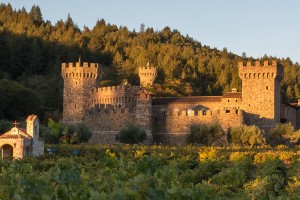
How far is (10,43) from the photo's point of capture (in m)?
79.4

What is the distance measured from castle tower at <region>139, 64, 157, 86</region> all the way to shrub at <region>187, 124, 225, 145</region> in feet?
61.0

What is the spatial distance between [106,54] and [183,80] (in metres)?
12.7

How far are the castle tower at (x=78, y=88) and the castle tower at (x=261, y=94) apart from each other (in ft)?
37.1

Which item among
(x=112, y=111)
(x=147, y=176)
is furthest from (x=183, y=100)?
(x=147, y=176)

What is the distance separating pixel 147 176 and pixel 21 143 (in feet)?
82.5

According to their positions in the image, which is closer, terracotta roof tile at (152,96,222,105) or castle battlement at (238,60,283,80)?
castle battlement at (238,60,283,80)

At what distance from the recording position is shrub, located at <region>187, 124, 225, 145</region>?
47.2m

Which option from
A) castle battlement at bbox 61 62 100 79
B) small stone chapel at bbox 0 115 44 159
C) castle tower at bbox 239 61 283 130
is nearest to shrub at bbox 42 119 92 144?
castle battlement at bbox 61 62 100 79

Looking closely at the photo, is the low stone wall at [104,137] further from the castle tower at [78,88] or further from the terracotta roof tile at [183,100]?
the terracotta roof tile at [183,100]

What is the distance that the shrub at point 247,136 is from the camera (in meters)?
45.7

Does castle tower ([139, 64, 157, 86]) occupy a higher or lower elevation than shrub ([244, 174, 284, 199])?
higher

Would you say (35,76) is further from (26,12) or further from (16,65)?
(26,12)

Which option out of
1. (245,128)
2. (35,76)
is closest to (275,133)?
(245,128)

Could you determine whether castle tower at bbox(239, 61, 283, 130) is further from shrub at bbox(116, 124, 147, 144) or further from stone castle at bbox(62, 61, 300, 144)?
shrub at bbox(116, 124, 147, 144)
